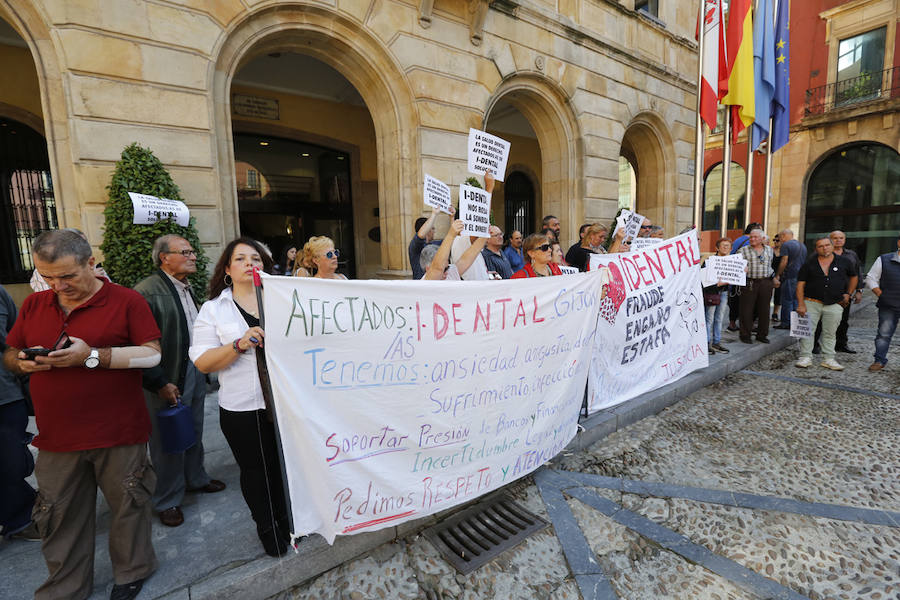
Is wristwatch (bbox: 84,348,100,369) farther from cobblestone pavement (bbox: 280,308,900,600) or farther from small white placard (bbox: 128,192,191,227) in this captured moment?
small white placard (bbox: 128,192,191,227)

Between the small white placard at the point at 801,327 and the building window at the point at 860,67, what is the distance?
1596cm

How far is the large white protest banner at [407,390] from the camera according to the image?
6.80ft

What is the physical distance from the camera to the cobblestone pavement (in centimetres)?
223

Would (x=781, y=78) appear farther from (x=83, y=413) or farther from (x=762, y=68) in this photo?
(x=83, y=413)

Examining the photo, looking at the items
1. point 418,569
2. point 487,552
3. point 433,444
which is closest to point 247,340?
point 433,444

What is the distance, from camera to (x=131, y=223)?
4.16m

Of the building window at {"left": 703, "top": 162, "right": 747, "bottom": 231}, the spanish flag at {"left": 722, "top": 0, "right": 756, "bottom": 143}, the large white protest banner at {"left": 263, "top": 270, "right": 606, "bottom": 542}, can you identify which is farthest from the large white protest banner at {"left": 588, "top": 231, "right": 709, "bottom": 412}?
the building window at {"left": 703, "top": 162, "right": 747, "bottom": 231}

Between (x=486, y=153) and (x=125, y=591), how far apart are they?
4.10m

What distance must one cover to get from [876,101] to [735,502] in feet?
65.6

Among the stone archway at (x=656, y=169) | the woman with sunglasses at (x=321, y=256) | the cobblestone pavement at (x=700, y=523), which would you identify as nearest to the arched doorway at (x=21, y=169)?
the woman with sunglasses at (x=321, y=256)

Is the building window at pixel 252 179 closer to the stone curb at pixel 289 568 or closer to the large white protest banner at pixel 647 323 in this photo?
the large white protest banner at pixel 647 323

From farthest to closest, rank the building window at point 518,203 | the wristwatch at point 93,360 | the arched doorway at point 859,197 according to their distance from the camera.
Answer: the arched doorway at point 859,197 → the building window at point 518,203 → the wristwatch at point 93,360

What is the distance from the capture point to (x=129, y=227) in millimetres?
4145

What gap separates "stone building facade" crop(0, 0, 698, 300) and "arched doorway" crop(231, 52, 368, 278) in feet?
0.12
